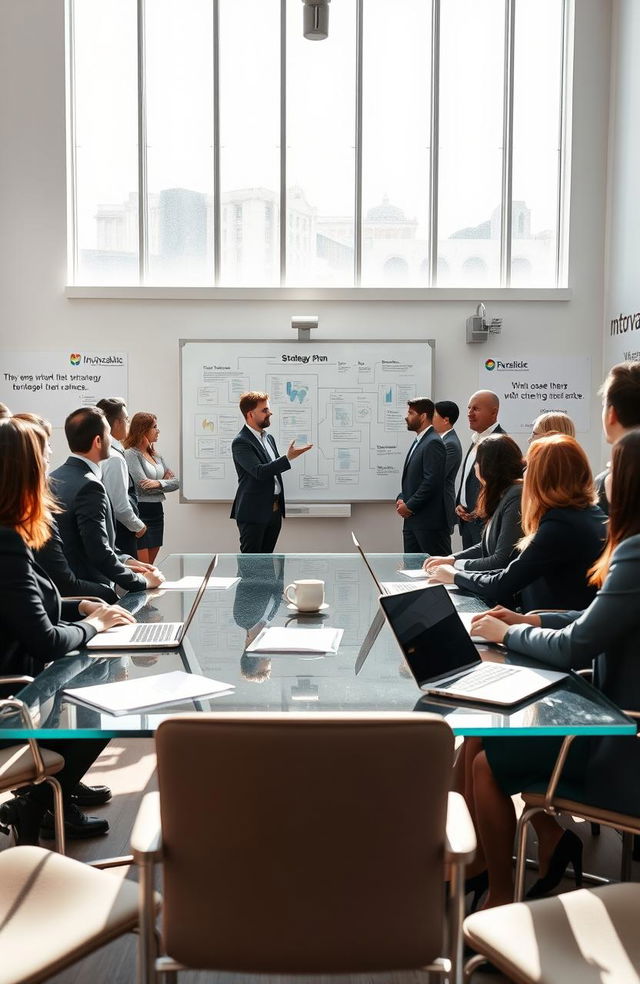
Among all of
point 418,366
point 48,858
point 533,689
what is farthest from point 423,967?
point 418,366

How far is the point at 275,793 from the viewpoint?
131cm

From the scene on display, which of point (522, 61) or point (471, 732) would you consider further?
point (522, 61)

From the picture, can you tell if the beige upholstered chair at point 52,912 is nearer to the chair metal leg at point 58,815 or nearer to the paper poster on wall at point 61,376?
the chair metal leg at point 58,815

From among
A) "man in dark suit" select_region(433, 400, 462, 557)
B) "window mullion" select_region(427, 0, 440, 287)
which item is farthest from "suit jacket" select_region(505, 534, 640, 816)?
"window mullion" select_region(427, 0, 440, 287)

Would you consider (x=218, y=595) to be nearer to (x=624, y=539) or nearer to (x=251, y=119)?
(x=624, y=539)

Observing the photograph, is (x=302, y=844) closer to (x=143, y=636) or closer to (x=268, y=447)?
(x=143, y=636)

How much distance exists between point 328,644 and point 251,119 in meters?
6.54

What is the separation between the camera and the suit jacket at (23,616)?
2.23 m

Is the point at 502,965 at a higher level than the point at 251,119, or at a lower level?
lower

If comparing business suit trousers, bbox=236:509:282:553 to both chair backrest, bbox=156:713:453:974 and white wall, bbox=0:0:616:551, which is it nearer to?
white wall, bbox=0:0:616:551

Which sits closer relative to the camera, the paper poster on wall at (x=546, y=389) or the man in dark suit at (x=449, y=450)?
the man in dark suit at (x=449, y=450)

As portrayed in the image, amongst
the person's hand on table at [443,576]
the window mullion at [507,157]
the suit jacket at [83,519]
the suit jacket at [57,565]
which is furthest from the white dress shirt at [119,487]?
the window mullion at [507,157]

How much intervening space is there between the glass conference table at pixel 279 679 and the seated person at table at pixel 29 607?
9 centimetres

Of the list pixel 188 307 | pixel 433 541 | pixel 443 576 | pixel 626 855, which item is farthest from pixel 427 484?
pixel 626 855
